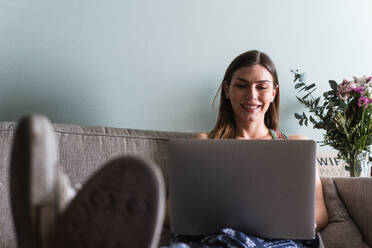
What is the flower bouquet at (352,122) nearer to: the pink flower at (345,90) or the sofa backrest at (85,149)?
the pink flower at (345,90)

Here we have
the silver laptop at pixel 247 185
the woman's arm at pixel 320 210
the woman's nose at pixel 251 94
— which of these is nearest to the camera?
the silver laptop at pixel 247 185

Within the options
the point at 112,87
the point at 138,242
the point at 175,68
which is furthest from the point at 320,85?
the point at 138,242

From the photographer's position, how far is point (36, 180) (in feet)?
1.89

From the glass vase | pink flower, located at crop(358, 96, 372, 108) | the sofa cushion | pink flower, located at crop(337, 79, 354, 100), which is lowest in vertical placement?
the sofa cushion

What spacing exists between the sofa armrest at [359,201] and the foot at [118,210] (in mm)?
1069

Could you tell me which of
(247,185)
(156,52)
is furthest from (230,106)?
(247,185)

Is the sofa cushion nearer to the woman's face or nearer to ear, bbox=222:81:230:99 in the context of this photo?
the woman's face

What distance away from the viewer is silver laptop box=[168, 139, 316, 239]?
0.96 m

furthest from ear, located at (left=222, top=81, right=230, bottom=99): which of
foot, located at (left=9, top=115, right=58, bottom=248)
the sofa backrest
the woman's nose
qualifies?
foot, located at (left=9, top=115, right=58, bottom=248)

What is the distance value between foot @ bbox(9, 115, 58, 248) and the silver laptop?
1.47ft

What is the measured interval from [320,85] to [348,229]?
786 mm

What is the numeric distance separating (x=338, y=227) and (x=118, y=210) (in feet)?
3.51

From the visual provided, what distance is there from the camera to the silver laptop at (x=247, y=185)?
962mm

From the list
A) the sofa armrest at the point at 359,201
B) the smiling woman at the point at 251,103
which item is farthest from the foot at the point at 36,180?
the sofa armrest at the point at 359,201
